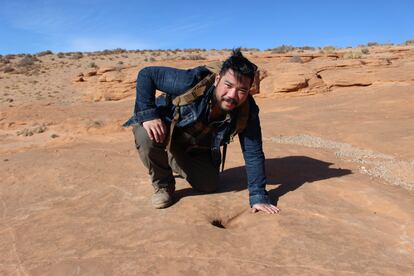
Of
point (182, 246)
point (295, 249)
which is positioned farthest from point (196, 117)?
point (295, 249)

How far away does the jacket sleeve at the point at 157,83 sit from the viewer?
276 centimetres

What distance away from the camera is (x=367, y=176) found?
383cm

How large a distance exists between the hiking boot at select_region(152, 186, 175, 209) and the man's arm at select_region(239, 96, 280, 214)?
0.58 meters

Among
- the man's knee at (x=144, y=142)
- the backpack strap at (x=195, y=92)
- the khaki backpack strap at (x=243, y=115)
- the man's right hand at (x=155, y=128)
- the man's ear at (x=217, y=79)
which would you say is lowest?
the man's knee at (x=144, y=142)

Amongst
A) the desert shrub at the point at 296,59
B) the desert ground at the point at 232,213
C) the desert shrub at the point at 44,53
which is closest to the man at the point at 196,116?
the desert ground at the point at 232,213

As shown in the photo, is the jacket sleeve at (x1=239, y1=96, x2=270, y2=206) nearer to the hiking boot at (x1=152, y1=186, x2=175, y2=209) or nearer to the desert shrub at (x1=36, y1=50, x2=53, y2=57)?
the hiking boot at (x1=152, y1=186, x2=175, y2=209)

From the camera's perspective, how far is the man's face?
2.58 metres

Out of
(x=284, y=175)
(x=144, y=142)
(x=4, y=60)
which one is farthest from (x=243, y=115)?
(x=4, y=60)

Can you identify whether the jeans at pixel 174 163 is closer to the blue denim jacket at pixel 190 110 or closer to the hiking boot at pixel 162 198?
the hiking boot at pixel 162 198

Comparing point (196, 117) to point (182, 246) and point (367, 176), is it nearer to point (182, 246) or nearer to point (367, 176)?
point (182, 246)

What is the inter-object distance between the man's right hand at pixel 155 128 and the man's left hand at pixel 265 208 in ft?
2.62

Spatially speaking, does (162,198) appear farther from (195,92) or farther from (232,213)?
(195,92)

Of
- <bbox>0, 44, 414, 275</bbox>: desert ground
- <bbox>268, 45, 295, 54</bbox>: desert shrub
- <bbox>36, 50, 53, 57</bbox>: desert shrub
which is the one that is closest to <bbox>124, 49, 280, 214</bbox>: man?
<bbox>0, 44, 414, 275</bbox>: desert ground

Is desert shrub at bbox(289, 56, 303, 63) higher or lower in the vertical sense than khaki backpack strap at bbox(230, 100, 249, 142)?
higher
